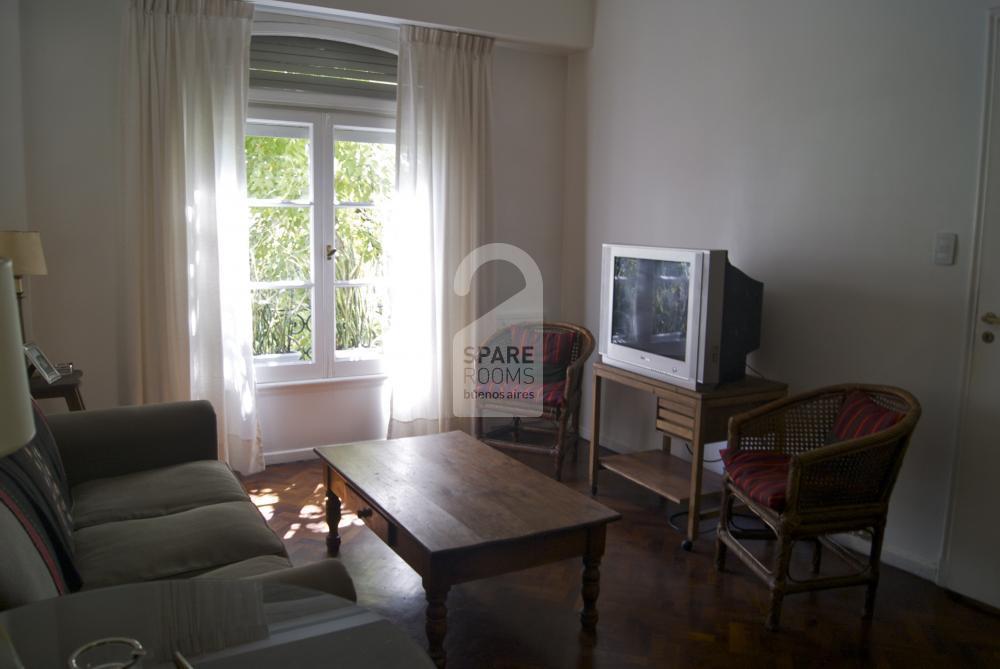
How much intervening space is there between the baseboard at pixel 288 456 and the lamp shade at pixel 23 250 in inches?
64.7

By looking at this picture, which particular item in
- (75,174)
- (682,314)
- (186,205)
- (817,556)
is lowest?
(817,556)

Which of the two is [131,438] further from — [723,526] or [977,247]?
[977,247]

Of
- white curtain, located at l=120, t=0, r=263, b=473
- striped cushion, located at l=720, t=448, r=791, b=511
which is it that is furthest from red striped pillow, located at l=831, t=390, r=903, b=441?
white curtain, located at l=120, t=0, r=263, b=473

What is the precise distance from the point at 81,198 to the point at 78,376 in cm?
92

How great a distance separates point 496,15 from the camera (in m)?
4.64

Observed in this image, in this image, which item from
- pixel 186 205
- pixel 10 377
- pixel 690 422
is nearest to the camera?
pixel 10 377

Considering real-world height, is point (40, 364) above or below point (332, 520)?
above

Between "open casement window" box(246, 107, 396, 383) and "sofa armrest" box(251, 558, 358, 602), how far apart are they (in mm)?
2791

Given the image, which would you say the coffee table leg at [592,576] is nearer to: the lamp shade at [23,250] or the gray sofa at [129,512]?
the gray sofa at [129,512]

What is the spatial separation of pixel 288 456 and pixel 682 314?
239 centimetres

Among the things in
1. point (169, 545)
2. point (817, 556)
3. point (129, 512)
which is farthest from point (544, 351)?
point (169, 545)

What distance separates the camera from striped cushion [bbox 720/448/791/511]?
2801mm

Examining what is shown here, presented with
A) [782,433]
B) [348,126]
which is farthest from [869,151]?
[348,126]

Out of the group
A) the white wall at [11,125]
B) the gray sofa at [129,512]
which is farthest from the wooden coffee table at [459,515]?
the white wall at [11,125]
